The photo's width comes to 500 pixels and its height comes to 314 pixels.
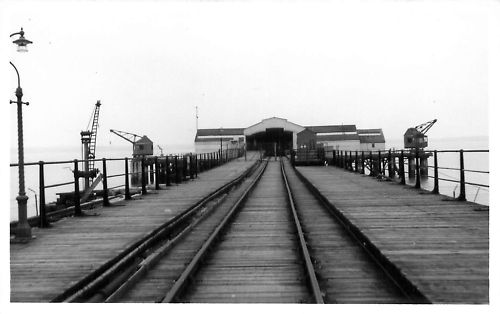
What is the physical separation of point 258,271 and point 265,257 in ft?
2.43

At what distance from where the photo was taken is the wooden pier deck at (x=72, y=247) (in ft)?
16.6

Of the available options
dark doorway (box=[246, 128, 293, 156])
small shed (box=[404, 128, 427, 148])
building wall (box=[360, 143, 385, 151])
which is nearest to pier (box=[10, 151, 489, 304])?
small shed (box=[404, 128, 427, 148])

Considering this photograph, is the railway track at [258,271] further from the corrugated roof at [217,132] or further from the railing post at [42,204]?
the corrugated roof at [217,132]

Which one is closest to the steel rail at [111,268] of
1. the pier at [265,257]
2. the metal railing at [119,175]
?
the pier at [265,257]

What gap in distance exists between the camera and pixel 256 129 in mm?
77625

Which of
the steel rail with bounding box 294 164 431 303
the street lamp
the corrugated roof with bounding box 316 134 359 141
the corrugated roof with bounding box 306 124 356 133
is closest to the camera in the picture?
the steel rail with bounding box 294 164 431 303

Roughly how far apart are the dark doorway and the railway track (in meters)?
67.8

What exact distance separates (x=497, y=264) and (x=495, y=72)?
7.76 ft

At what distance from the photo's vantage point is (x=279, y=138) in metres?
78.8

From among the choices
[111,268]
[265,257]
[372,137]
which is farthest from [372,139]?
[111,268]

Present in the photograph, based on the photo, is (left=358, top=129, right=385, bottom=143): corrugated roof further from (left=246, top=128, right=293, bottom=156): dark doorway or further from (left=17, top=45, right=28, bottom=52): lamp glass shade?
(left=17, top=45, right=28, bottom=52): lamp glass shade

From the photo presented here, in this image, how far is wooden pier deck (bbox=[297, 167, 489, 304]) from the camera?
4664 mm

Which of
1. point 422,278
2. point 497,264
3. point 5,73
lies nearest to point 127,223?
point 5,73
